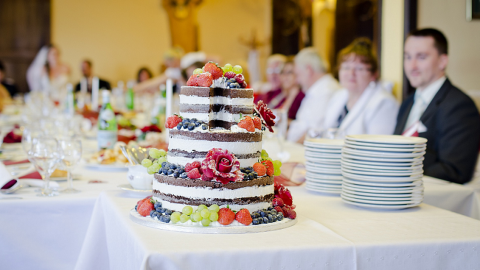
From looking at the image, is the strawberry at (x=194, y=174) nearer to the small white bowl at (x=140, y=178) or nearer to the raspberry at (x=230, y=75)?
the raspberry at (x=230, y=75)

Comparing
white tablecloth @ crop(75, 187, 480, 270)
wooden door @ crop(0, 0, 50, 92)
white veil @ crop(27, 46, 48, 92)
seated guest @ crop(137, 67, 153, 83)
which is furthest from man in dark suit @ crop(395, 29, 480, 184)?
wooden door @ crop(0, 0, 50, 92)

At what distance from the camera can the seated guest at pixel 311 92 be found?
13.6ft

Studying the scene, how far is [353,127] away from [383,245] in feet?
7.80

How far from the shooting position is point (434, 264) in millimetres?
1112

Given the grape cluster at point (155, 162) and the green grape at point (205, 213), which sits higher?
the grape cluster at point (155, 162)

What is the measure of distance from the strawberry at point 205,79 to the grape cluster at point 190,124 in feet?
0.29

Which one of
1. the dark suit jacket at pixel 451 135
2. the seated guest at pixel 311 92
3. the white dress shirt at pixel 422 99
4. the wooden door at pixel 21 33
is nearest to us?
the dark suit jacket at pixel 451 135

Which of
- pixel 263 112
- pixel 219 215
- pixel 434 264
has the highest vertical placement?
pixel 263 112

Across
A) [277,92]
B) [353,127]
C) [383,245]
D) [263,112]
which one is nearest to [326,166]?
[263,112]

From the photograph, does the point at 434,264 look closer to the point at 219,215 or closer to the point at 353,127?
the point at 219,215

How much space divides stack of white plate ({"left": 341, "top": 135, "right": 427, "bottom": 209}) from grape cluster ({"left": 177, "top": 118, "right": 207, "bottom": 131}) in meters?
0.50

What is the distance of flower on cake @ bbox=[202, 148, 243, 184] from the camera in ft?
3.70

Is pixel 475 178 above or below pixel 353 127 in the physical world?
below

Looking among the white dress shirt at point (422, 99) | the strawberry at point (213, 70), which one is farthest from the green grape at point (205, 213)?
the white dress shirt at point (422, 99)
